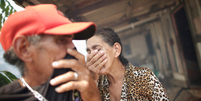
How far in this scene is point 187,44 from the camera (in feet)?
15.3

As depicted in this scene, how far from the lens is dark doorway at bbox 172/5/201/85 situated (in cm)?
445

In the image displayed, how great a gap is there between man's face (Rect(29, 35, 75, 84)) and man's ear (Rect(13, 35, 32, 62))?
34mm

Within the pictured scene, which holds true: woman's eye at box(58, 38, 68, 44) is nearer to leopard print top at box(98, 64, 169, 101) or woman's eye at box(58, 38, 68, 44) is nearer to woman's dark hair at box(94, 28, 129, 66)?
woman's dark hair at box(94, 28, 129, 66)

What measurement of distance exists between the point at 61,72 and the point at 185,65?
17.8ft

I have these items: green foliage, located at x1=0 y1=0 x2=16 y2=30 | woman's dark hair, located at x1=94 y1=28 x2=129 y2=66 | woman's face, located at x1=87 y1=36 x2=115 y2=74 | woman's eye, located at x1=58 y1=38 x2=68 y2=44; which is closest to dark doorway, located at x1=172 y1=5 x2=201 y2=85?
woman's dark hair, located at x1=94 y1=28 x2=129 y2=66

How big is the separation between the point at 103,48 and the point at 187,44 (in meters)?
4.66

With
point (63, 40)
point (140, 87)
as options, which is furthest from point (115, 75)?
point (63, 40)

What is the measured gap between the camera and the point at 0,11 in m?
1.43

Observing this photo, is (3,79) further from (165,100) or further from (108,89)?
(165,100)

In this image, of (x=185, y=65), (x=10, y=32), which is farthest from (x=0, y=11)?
(x=185, y=65)

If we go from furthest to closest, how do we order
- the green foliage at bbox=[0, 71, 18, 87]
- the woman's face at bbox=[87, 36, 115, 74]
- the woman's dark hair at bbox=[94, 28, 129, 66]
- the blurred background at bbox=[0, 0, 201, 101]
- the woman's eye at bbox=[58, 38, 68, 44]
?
the blurred background at bbox=[0, 0, 201, 101]
the woman's dark hair at bbox=[94, 28, 129, 66]
the woman's face at bbox=[87, 36, 115, 74]
the green foliage at bbox=[0, 71, 18, 87]
the woman's eye at bbox=[58, 38, 68, 44]

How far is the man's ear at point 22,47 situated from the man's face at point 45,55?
0.11 feet

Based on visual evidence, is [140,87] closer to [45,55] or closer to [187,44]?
[45,55]

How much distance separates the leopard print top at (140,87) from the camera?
1.56 metres
